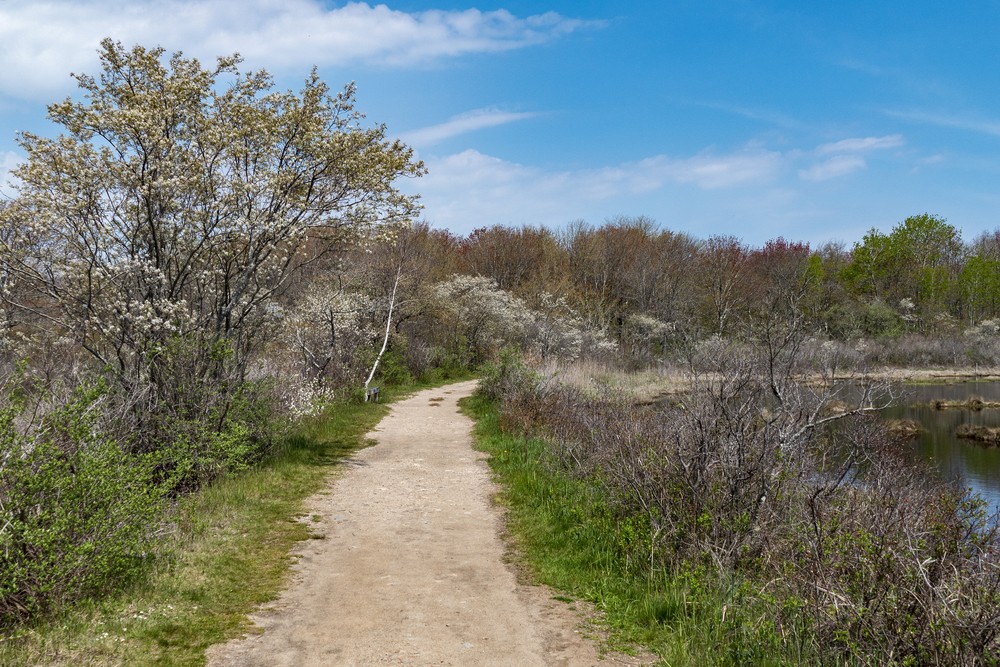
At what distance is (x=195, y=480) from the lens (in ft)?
32.3

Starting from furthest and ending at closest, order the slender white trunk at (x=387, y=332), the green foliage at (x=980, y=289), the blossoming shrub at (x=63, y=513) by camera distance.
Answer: the green foliage at (x=980, y=289) < the slender white trunk at (x=387, y=332) < the blossoming shrub at (x=63, y=513)

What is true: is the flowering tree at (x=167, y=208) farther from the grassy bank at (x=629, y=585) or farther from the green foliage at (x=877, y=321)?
the green foliage at (x=877, y=321)

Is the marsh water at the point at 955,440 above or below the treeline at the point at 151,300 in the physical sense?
below

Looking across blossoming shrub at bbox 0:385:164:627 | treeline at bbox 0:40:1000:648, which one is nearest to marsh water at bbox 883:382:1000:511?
treeline at bbox 0:40:1000:648

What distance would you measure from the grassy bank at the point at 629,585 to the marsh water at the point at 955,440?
4087mm

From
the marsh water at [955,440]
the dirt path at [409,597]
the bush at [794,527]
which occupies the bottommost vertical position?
the marsh water at [955,440]

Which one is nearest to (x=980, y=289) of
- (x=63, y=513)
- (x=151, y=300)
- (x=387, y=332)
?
(x=387, y=332)

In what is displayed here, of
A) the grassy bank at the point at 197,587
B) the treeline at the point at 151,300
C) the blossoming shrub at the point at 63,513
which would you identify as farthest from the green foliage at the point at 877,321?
the blossoming shrub at the point at 63,513

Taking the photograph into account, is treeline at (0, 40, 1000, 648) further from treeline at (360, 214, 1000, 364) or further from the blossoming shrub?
treeline at (360, 214, 1000, 364)

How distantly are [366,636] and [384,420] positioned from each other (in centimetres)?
1312

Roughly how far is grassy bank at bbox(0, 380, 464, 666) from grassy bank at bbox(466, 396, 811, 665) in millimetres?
2770

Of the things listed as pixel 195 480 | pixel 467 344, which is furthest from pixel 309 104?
pixel 467 344

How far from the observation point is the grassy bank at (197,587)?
4.80 m

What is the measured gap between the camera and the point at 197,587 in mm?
6141
